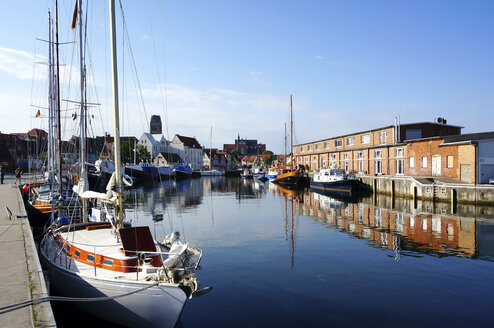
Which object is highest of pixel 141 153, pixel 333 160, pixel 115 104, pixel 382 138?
pixel 382 138

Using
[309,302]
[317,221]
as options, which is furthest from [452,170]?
[309,302]

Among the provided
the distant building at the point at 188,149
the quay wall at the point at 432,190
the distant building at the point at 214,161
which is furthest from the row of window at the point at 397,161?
the distant building at the point at 214,161

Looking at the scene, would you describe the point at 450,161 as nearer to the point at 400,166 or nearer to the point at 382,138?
the point at 400,166

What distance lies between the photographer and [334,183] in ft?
161

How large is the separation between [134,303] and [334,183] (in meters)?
43.9

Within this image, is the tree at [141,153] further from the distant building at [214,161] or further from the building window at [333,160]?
the building window at [333,160]

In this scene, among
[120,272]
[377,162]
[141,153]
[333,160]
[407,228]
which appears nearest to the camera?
[120,272]

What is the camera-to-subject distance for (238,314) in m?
10.0

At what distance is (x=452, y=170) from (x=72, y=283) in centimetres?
4139

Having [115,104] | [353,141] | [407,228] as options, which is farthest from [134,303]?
[353,141]

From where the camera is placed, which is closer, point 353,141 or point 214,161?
point 353,141

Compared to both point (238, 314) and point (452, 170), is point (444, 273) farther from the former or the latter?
point (452, 170)

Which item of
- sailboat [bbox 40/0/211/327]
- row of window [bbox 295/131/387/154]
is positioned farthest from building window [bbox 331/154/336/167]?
sailboat [bbox 40/0/211/327]

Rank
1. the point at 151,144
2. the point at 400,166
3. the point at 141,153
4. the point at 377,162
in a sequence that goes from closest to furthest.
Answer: the point at 400,166
the point at 377,162
the point at 141,153
the point at 151,144
